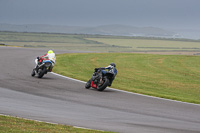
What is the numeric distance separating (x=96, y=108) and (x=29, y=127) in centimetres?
388

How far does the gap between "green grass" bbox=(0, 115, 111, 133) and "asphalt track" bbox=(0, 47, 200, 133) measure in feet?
2.04

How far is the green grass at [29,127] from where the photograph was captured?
867cm

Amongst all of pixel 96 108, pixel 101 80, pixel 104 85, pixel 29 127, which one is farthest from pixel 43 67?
pixel 29 127

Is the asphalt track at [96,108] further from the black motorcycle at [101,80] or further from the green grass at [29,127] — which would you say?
the green grass at [29,127]

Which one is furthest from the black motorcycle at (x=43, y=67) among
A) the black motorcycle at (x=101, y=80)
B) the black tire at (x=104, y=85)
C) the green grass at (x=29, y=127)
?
the green grass at (x=29, y=127)

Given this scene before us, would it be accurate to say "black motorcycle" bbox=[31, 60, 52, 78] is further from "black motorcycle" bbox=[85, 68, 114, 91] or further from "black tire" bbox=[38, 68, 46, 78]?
"black motorcycle" bbox=[85, 68, 114, 91]

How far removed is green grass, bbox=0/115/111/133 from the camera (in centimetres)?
867

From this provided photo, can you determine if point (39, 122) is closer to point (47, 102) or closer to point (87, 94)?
point (47, 102)

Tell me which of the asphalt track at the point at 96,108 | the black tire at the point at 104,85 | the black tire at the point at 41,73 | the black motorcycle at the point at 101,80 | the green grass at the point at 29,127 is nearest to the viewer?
the green grass at the point at 29,127

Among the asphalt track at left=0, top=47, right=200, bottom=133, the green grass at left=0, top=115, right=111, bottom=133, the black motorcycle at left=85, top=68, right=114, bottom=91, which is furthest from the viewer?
the black motorcycle at left=85, top=68, right=114, bottom=91

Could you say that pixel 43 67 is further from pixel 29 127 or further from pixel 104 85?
pixel 29 127

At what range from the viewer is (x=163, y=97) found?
16250 millimetres

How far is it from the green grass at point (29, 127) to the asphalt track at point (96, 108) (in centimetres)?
62

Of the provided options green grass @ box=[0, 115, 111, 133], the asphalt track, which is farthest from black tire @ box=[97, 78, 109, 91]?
green grass @ box=[0, 115, 111, 133]
